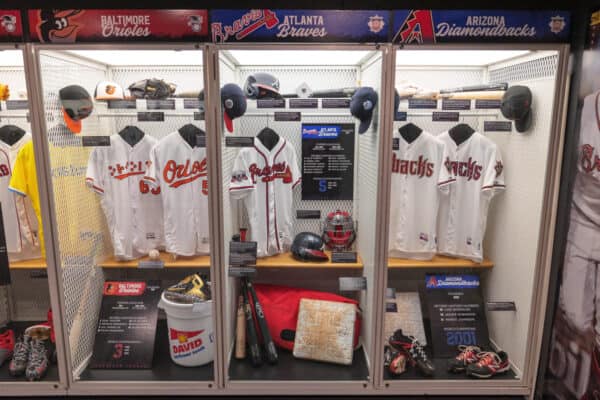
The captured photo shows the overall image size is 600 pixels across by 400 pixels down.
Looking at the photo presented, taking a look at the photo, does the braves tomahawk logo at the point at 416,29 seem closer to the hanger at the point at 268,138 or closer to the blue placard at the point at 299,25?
the blue placard at the point at 299,25

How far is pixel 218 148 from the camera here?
1807mm

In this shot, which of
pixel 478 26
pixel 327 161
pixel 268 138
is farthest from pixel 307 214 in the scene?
pixel 478 26

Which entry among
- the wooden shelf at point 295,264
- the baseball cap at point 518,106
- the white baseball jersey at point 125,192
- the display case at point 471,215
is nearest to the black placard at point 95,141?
the white baseball jersey at point 125,192

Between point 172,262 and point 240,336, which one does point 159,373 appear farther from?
point 172,262

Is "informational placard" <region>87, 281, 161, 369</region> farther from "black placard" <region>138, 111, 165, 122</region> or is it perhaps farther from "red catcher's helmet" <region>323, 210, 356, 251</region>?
"red catcher's helmet" <region>323, 210, 356, 251</region>

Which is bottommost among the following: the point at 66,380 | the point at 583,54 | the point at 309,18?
the point at 66,380

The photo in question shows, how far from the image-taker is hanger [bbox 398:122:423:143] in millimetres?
2279

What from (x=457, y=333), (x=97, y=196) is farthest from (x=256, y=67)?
(x=457, y=333)

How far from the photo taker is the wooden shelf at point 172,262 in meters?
2.26

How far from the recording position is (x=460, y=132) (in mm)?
2289

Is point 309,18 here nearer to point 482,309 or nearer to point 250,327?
point 250,327

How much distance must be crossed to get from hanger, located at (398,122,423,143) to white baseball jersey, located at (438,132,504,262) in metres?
0.15

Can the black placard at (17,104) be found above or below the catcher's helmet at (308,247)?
above

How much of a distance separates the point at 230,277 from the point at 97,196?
3.24 feet
